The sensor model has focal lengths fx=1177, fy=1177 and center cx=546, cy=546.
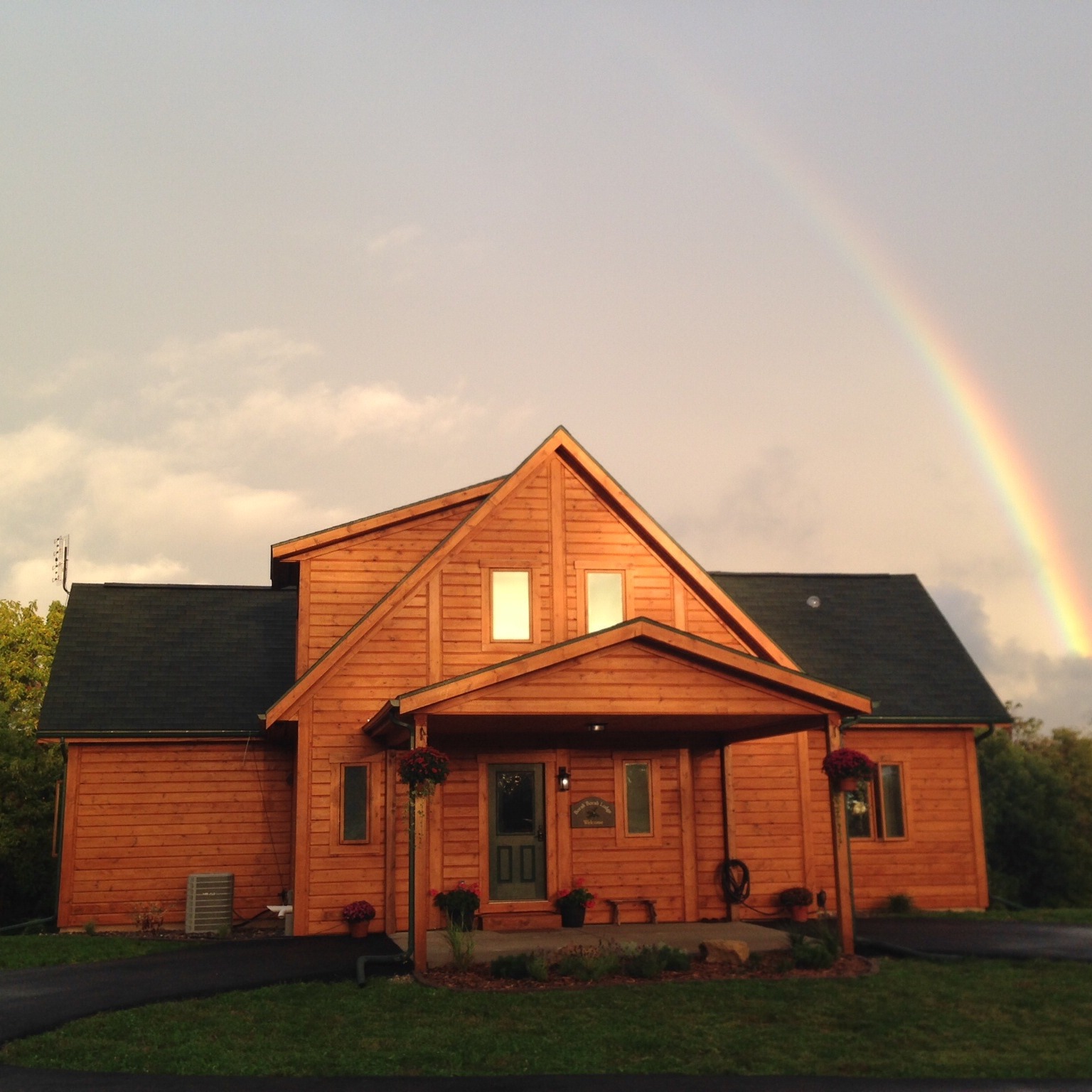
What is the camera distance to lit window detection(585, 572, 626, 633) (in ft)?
65.4

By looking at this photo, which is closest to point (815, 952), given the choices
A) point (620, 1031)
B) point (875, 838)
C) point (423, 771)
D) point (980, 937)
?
point (620, 1031)

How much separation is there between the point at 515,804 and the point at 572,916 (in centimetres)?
195

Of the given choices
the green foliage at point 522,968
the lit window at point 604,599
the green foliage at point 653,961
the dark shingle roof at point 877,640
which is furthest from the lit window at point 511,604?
the green foliage at point 522,968

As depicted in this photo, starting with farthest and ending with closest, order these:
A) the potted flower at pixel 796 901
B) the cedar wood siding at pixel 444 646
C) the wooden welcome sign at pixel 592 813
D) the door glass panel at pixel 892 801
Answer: the door glass panel at pixel 892 801 → the potted flower at pixel 796 901 → the wooden welcome sign at pixel 592 813 → the cedar wood siding at pixel 444 646

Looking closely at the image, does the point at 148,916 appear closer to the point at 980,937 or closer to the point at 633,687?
the point at 633,687

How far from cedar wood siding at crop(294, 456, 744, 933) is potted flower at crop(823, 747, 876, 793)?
495 cm

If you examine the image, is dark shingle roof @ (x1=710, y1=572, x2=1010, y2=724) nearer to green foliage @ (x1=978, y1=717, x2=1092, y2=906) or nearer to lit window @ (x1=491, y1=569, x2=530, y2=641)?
lit window @ (x1=491, y1=569, x2=530, y2=641)

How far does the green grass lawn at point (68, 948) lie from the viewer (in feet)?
51.2

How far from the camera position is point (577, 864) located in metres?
19.0

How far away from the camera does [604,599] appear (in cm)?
2008

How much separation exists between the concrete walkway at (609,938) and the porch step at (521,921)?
263 millimetres

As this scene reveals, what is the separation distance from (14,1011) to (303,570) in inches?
366

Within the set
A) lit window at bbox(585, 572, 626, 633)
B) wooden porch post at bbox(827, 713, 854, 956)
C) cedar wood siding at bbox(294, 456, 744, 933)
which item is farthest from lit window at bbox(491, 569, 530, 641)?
wooden porch post at bbox(827, 713, 854, 956)

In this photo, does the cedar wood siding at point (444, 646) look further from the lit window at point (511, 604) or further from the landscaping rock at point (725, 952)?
the landscaping rock at point (725, 952)
